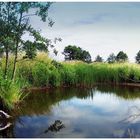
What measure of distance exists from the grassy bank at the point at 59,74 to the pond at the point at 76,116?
0.39 m

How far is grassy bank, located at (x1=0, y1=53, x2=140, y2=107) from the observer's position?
628 centimetres

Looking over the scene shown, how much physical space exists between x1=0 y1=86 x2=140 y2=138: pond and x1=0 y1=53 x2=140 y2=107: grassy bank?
395mm

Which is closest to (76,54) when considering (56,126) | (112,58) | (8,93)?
(112,58)

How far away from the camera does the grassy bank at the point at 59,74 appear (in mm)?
6278

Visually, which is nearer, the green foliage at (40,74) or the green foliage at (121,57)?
the green foliage at (40,74)

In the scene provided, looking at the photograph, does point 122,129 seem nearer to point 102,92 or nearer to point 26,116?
point 26,116

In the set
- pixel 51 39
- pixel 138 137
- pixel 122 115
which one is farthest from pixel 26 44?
pixel 138 137

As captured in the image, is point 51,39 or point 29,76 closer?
point 51,39

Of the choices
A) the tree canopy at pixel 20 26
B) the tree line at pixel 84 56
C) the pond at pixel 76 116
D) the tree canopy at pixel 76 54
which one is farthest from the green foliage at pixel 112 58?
the tree canopy at pixel 20 26

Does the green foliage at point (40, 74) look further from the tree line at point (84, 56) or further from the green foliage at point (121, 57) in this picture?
the green foliage at point (121, 57)

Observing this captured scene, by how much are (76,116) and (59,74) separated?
13.1ft

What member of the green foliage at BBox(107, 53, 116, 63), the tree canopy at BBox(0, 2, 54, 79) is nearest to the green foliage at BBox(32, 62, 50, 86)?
the tree canopy at BBox(0, 2, 54, 79)

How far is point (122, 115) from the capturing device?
19.5ft

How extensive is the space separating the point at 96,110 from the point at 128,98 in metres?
1.72
